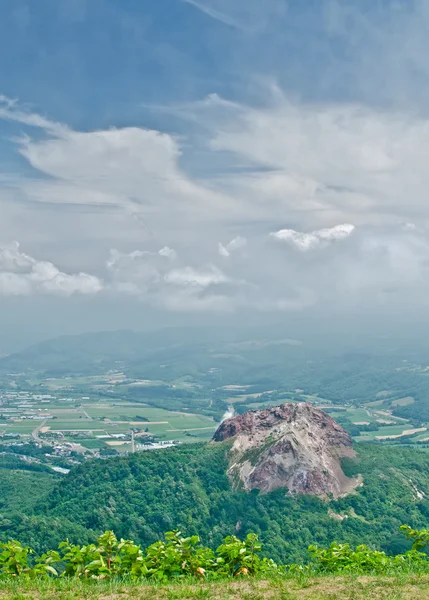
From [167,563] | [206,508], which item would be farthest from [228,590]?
[206,508]

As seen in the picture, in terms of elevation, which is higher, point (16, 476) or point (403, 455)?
point (403, 455)

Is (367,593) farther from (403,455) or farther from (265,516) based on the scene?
(403,455)

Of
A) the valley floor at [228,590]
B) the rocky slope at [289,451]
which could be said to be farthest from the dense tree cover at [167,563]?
the rocky slope at [289,451]

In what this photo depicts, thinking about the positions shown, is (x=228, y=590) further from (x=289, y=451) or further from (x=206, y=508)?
(x=289, y=451)

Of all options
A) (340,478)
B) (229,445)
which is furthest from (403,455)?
(229,445)

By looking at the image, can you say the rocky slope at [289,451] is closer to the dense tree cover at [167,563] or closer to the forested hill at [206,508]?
the forested hill at [206,508]
